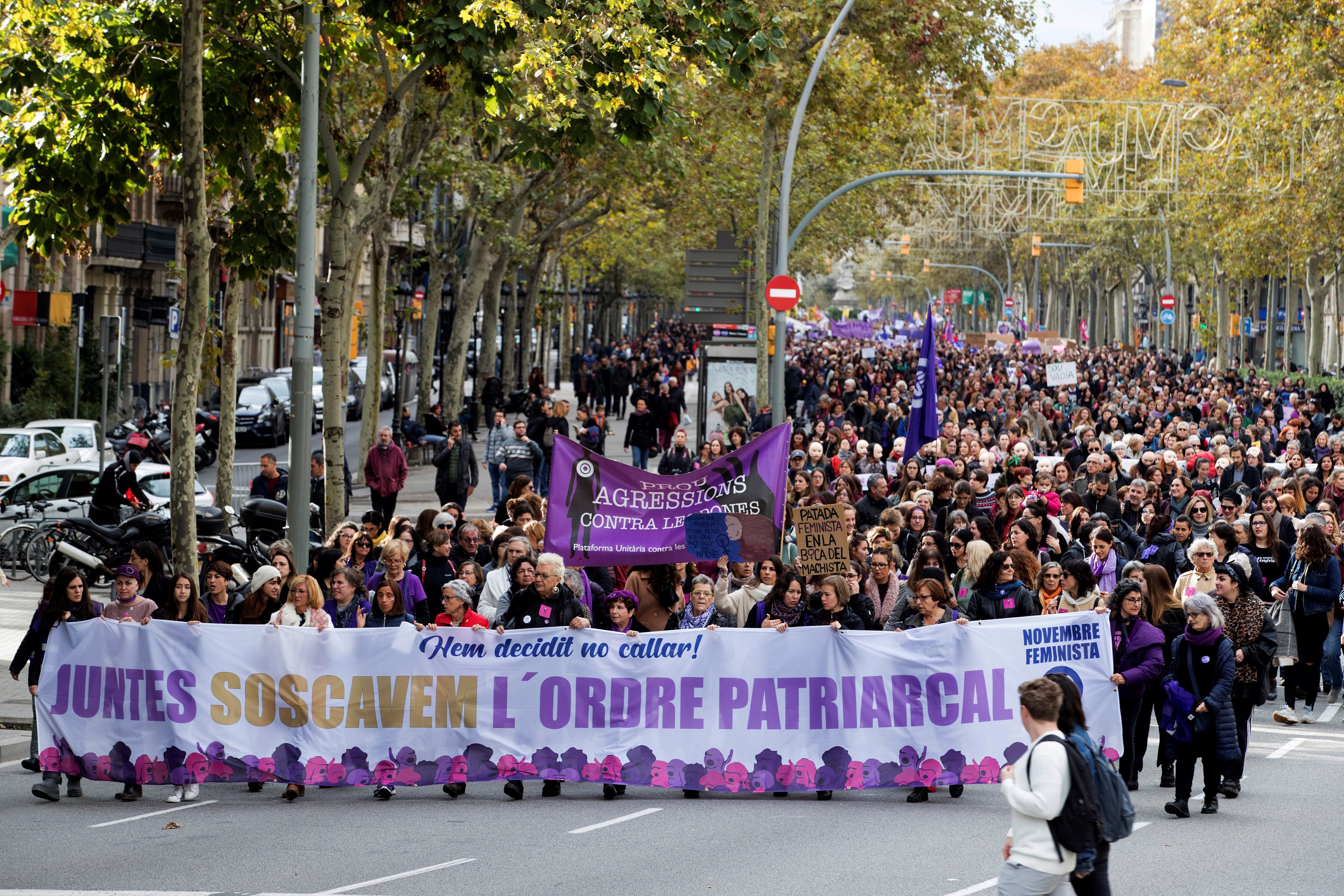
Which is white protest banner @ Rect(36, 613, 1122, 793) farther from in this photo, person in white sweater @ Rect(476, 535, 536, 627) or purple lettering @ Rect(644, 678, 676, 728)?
person in white sweater @ Rect(476, 535, 536, 627)

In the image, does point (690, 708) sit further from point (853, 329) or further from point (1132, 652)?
A: point (853, 329)

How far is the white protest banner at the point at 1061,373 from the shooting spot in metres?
35.5

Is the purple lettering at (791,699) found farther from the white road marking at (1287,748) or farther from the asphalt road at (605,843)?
the white road marking at (1287,748)

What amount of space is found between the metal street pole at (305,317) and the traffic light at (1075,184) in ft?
61.2

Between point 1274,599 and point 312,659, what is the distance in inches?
289

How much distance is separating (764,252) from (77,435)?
12.9 meters

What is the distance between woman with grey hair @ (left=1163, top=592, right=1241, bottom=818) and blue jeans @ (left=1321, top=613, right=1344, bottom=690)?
13.1 feet

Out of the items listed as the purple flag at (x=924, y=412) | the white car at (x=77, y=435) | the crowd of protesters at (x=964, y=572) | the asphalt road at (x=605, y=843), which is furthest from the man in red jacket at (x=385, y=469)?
the asphalt road at (x=605, y=843)

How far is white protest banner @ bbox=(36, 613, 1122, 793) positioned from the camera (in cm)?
1034

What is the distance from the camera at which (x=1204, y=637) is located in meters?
9.97

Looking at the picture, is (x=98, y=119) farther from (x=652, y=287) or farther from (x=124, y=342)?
(x=652, y=287)

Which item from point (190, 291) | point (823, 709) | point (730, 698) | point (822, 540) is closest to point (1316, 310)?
point (822, 540)

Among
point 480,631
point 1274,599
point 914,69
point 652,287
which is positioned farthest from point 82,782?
point 652,287

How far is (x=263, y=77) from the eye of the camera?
16406 millimetres
